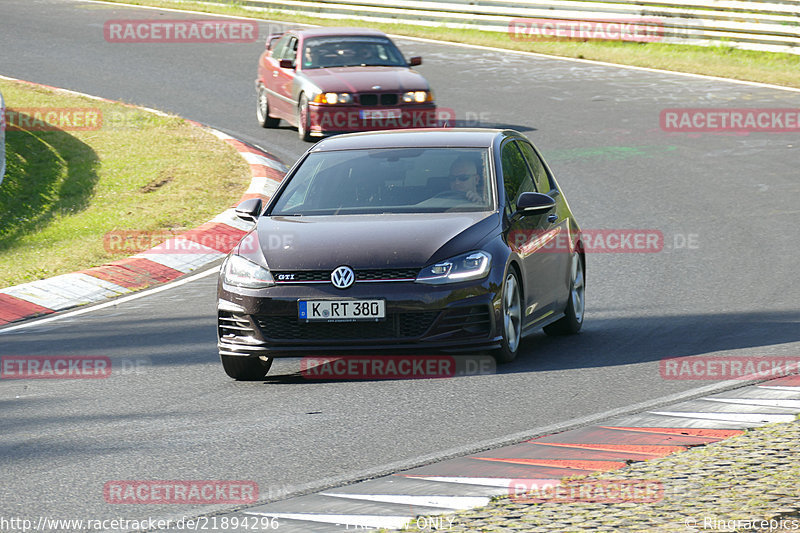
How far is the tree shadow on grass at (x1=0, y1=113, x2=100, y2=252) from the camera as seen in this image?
15966mm

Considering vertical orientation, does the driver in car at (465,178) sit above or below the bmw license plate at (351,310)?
above

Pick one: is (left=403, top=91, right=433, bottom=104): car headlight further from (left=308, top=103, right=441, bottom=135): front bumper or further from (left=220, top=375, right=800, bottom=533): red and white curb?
(left=220, top=375, right=800, bottom=533): red and white curb

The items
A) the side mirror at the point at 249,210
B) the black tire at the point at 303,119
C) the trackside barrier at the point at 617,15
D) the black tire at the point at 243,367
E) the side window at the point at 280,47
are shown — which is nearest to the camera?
the black tire at the point at 243,367

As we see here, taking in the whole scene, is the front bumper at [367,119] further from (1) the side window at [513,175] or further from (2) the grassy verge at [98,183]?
(1) the side window at [513,175]

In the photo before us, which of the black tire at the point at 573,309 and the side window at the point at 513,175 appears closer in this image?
the side window at the point at 513,175

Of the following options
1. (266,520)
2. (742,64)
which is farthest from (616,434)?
(742,64)

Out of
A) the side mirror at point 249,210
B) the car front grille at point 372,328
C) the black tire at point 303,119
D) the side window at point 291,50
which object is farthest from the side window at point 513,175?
the side window at point 291,50

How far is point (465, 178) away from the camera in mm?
9523

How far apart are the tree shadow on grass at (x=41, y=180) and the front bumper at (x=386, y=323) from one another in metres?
6.82

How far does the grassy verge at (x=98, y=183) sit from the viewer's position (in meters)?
14.4

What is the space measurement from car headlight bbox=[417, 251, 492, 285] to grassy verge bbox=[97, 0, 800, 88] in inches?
679

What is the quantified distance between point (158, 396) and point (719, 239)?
7193 mm

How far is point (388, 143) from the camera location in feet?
32.6

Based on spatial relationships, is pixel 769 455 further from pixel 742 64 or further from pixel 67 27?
pixel 67 27
